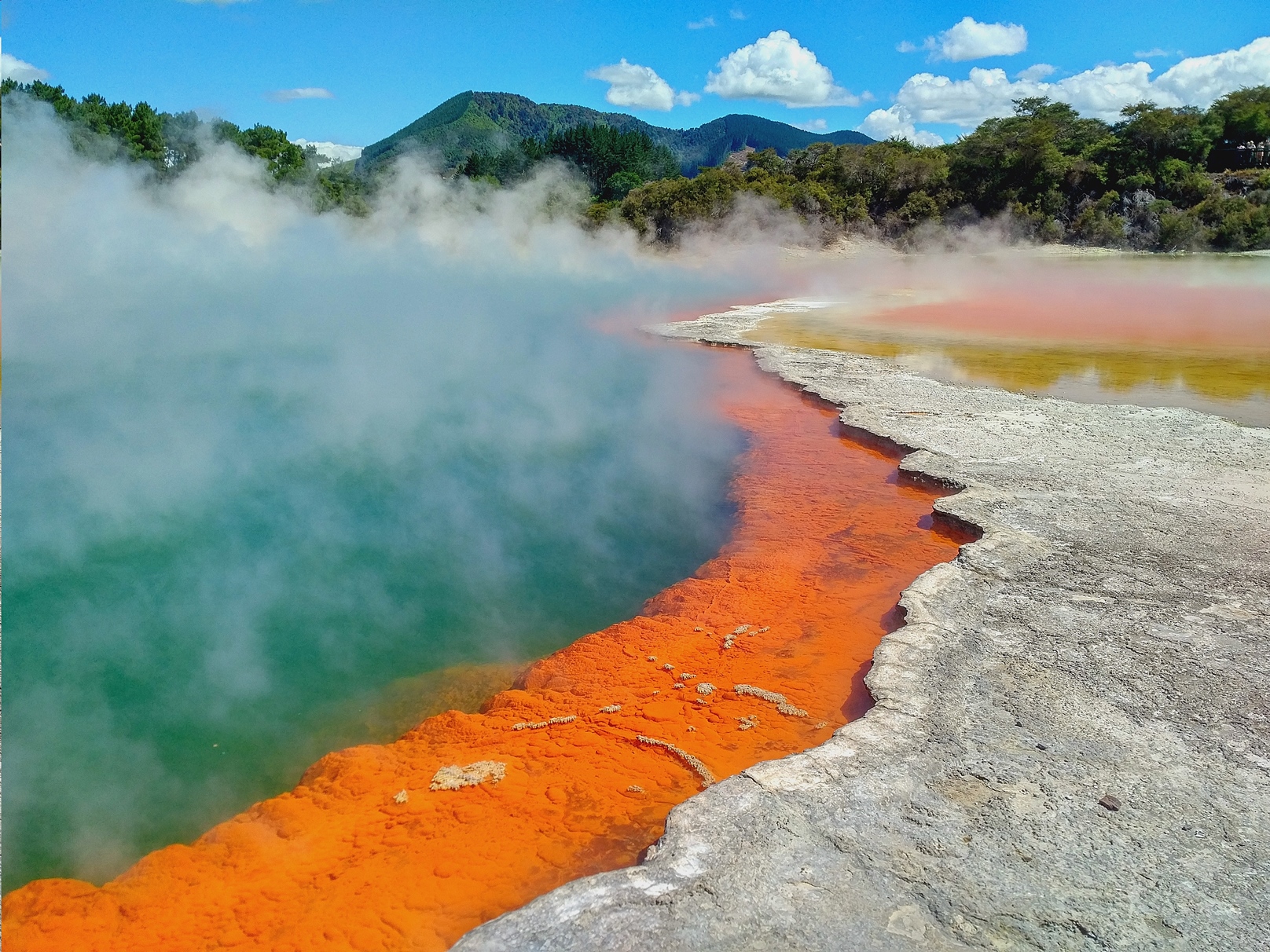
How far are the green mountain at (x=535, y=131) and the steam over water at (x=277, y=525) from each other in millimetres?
65788

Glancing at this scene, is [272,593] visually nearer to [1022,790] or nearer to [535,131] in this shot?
[1022,790]

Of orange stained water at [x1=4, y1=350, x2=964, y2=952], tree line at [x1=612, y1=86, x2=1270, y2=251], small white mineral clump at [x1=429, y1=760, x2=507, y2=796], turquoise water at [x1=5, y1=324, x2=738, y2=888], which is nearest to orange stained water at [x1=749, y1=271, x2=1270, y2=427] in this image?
turquoise water at [x1=5, y1=324, x2=738, y2=888]

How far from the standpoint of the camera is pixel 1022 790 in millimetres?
2398

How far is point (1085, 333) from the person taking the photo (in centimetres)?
1159

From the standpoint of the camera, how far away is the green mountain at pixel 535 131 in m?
86.1

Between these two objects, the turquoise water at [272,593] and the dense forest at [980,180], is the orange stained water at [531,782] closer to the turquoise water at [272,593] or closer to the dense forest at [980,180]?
the turquoise water at [272,593]

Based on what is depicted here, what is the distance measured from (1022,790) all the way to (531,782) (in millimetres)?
1447

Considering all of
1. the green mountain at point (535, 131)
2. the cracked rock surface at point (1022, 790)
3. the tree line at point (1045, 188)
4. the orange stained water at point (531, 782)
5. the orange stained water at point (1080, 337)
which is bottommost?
the orange stained water at point (531, 782)

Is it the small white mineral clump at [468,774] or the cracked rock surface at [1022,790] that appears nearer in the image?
the cracked rock surface at [1022,790]

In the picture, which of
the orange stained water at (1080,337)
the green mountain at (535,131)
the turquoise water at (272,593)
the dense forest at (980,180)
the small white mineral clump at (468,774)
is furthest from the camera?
the green mountain at (535,131)

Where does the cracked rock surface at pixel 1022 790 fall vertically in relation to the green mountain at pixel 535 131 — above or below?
Answer: below

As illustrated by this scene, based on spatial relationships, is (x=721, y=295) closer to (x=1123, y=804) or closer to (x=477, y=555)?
(x=477, y=555)

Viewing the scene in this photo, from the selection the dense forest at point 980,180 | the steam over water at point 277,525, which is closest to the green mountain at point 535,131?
the dense forest at point 980,180

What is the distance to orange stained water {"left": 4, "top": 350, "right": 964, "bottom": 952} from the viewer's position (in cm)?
238
